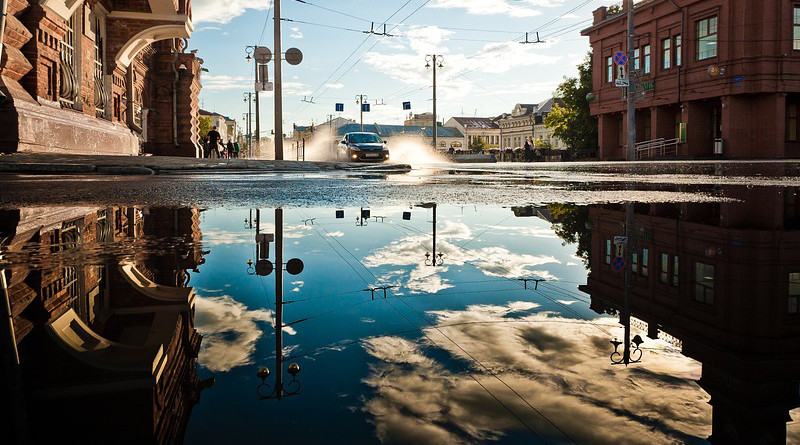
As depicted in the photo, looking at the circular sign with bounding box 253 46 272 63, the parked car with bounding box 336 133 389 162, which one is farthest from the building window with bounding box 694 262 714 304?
the parked car with bounding box 336 133 389 162

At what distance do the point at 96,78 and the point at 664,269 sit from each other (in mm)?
16835

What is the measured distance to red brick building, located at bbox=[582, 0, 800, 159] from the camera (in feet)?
105

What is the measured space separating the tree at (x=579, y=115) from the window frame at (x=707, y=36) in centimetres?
1455

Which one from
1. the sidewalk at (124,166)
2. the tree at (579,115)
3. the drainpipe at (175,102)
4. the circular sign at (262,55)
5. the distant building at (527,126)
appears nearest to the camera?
the sidewalk at (124,166)

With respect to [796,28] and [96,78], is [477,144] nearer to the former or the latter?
[796,28]

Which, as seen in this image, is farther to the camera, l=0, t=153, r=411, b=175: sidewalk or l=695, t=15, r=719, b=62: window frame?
l=695, t=15, r=719, b=62: window frame

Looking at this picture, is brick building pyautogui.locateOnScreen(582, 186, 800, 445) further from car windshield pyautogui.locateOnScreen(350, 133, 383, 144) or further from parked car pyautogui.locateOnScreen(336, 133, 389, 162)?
car windshield pyautogui.locateOnScreen(350, 133, 383, 144)

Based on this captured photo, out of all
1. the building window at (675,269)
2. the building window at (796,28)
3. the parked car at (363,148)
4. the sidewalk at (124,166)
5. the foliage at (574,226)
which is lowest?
the building window at (675,269)

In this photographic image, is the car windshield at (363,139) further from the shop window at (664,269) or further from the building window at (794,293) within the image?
the building window at (794,293)

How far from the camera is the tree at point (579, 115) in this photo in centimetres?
5131

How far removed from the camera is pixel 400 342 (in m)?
1.36

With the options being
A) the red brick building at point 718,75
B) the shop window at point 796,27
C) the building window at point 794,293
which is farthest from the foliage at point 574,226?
the shop window at point 796,27

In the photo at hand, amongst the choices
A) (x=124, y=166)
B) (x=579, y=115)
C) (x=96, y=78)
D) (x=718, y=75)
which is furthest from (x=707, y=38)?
(x=124, y=166)

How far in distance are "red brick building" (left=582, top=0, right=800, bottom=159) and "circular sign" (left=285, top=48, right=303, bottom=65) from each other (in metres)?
16.2
